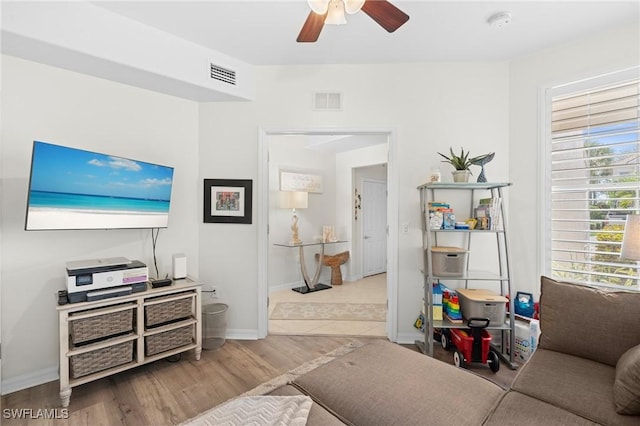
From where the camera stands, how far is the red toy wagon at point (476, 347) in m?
2.31

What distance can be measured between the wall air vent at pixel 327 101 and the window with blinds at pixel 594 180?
192 centimetres

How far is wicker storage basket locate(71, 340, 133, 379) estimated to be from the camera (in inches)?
76.1

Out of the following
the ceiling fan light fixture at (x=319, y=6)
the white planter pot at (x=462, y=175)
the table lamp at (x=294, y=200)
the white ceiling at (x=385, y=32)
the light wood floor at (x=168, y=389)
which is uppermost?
the white ceiling at (x=385, y=32)

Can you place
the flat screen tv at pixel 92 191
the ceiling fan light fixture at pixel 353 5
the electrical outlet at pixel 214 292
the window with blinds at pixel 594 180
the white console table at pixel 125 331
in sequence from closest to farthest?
the ceiling fan light fixture at pixel 353 5 < the flat screen tv at pixel 92 191 < the white console table at pixel 125 331 < the window with blinds at pixel 594 180 < the electrical outlet at pixel 214 292

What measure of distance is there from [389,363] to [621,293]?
1.35m

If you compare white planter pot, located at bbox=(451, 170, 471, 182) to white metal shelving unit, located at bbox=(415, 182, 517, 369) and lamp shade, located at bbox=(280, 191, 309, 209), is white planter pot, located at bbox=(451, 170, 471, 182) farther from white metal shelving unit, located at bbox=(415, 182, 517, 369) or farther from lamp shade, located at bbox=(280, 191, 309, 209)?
lamp shade, located at bbox=(280, 191, 309, 209)

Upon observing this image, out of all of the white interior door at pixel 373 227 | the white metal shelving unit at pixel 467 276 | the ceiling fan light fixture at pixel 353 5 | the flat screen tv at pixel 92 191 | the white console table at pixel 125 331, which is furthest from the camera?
the white interior door at pixel 373 227

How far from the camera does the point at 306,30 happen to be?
1.74 m

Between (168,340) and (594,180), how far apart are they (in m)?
3.65

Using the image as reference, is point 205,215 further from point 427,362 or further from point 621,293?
point 621,293

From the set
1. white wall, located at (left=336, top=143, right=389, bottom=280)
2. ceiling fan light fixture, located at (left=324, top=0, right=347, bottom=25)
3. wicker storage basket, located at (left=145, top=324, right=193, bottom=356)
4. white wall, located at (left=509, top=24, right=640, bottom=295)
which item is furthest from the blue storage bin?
white wall, located at (left=336, top=143, right=389, bottom=280)

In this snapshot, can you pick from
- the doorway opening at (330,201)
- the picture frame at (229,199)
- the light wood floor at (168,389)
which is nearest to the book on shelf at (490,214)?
the doorway opening at (330,201)

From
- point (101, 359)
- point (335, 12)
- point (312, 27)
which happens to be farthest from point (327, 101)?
point (101, 359)

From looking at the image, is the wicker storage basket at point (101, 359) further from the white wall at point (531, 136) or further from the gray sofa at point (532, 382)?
the white wall at point (531, 136)
